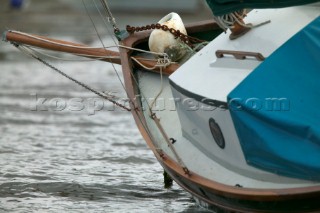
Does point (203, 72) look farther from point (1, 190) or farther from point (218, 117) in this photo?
point (1, 190)

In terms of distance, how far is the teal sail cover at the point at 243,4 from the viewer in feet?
20.8

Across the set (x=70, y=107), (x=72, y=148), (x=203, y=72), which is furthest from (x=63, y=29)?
(x=203, y=72)

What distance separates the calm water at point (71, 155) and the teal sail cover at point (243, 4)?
5.96 ft

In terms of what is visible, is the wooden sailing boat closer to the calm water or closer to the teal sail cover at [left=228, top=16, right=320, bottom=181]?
the teal sail cover at [left=228, top=16, right=320, bottom=181]

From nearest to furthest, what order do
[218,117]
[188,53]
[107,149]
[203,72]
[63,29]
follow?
[218,117] < [203,72] < [188,53] < [107,149] < [63,29]

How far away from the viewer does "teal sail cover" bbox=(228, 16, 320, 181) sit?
5.75 m

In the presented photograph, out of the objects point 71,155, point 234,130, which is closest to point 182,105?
point 234,130

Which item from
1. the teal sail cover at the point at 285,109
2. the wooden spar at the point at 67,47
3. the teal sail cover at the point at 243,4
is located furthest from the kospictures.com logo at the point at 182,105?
the teal sail cover at the point at 243,4

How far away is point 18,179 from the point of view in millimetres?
8656

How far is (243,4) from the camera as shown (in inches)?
257

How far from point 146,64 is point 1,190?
1.72m

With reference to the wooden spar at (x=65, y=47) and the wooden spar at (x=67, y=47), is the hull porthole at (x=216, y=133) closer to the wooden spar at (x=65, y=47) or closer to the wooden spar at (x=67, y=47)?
the wooden spar at (x=67, y=47)

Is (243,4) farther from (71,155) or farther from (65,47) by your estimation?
(71,155)

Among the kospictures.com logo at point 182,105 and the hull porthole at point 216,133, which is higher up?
the kospictures.com logo at point 182,105
